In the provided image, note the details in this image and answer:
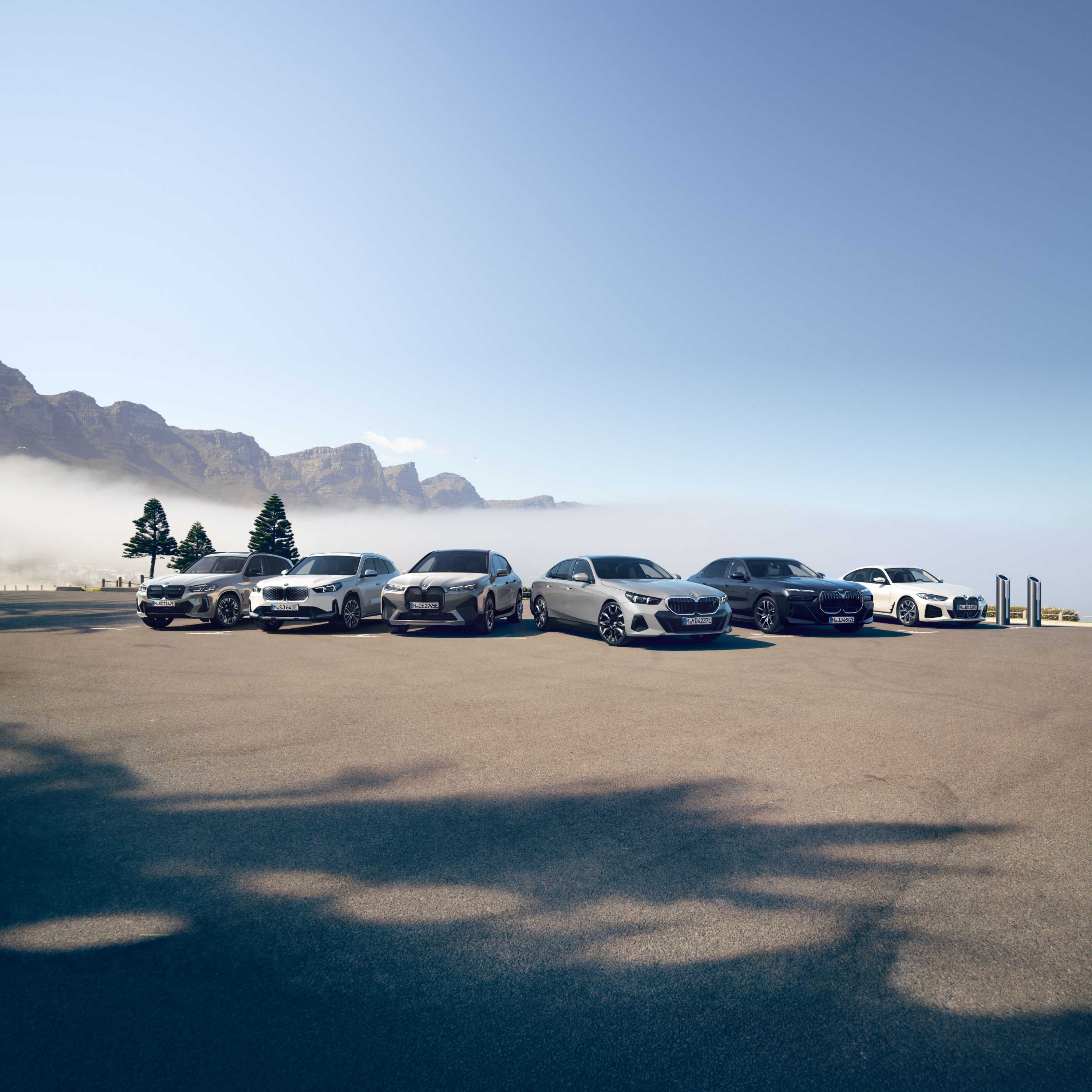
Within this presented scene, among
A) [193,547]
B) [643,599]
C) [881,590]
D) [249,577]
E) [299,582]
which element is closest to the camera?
[643,599]

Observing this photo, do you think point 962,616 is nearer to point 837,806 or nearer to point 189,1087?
point 837,806

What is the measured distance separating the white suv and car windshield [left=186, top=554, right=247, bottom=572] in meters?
1.74

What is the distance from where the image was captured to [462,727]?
21.3 ft

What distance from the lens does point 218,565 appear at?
57.5 feet

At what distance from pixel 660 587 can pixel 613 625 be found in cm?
112

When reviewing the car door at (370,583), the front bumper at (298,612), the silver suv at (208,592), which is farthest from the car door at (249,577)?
the car door at (370,583)

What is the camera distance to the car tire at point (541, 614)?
1530cm

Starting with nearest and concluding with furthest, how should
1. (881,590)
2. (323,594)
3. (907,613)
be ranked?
(323,594) → (907,613) → (881,590)

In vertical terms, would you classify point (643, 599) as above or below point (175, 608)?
above

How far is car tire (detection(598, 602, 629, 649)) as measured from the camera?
1256cm

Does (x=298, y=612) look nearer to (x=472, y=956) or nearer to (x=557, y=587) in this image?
(x=557, y=587)

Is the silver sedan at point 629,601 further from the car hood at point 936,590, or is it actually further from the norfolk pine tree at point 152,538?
the norfolk pine tree at point 152,538

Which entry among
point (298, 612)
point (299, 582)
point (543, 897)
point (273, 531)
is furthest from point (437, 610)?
point (273, 531)

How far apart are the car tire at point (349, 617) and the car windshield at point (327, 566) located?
0.67 m
